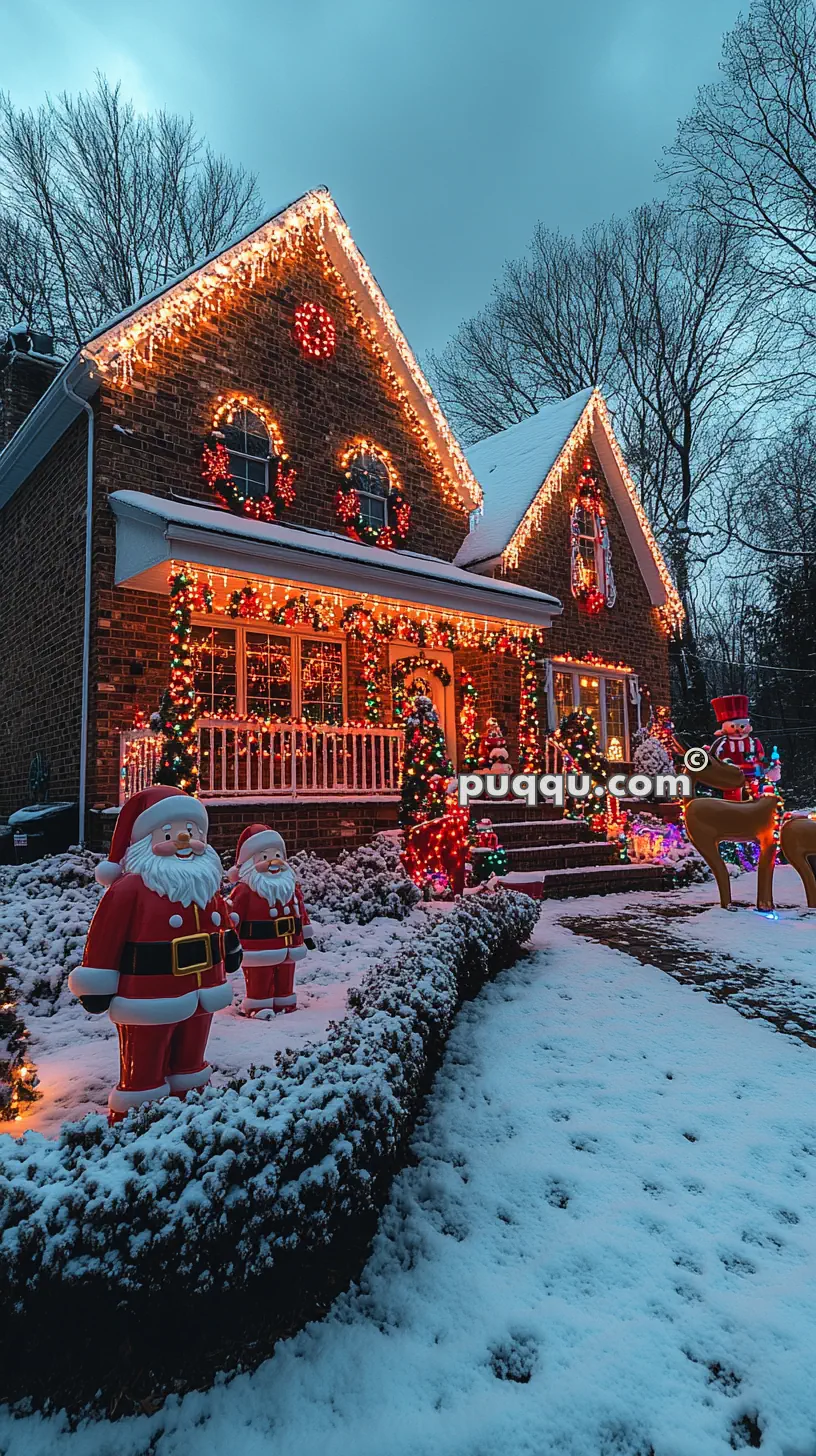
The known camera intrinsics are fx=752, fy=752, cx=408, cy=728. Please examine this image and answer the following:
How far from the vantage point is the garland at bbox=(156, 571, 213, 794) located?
25.4 feet

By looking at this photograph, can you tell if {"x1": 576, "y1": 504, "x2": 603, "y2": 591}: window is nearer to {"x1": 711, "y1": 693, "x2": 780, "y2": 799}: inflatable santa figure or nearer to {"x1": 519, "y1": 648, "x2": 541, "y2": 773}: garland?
{"x1": 519, "y1": 648, "x2": 541, "y2": 773}: garland

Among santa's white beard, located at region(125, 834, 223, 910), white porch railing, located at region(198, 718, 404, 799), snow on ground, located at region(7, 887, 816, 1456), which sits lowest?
snow on ground, located at region(7, 887, 816, 1456)

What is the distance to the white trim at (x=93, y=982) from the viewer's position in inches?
113

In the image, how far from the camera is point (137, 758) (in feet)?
28.2

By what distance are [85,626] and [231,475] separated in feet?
9.48

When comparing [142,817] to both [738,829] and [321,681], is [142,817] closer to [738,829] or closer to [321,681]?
[738,829]

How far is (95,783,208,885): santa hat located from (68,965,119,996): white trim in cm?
39

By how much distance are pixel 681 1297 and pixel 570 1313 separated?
1.16 ft

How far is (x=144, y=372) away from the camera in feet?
30.8

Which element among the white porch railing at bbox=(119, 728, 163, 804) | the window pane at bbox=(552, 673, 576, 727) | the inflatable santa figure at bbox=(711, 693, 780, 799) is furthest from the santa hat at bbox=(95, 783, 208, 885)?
the window pane at bbox=(552, 673, 576, 727)

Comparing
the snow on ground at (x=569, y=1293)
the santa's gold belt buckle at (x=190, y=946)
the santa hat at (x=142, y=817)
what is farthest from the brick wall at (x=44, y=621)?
the snow on ground at (x=569, y=1293)

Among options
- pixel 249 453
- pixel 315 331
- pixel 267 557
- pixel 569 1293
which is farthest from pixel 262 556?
pixel 569 1293

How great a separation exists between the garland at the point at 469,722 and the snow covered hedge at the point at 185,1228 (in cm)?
1001

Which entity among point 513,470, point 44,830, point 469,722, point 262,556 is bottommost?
point 44,830
